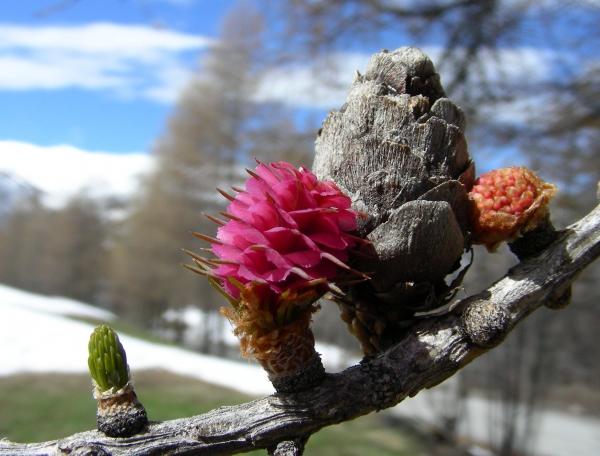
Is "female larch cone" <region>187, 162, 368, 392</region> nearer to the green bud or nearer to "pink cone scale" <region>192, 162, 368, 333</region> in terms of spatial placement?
"pink cone scale" <region>192, 162, 368, 333</region>

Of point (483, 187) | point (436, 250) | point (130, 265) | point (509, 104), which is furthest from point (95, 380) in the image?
point (130, 265)

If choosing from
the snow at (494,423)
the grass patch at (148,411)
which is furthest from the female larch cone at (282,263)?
the snow at (494,423)

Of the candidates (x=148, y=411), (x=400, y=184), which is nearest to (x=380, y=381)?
(x=400, y=184)

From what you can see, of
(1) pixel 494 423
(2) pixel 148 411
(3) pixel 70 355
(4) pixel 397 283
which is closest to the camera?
(4) pixel 397 283

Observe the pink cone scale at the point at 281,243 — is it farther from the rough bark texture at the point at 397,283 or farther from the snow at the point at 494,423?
the snow at the point at 494,423

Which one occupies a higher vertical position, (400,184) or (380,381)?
(400,184)

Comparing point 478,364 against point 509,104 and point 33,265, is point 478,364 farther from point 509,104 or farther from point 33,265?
point 33,265

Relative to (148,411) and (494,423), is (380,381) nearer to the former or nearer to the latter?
(148,411)
